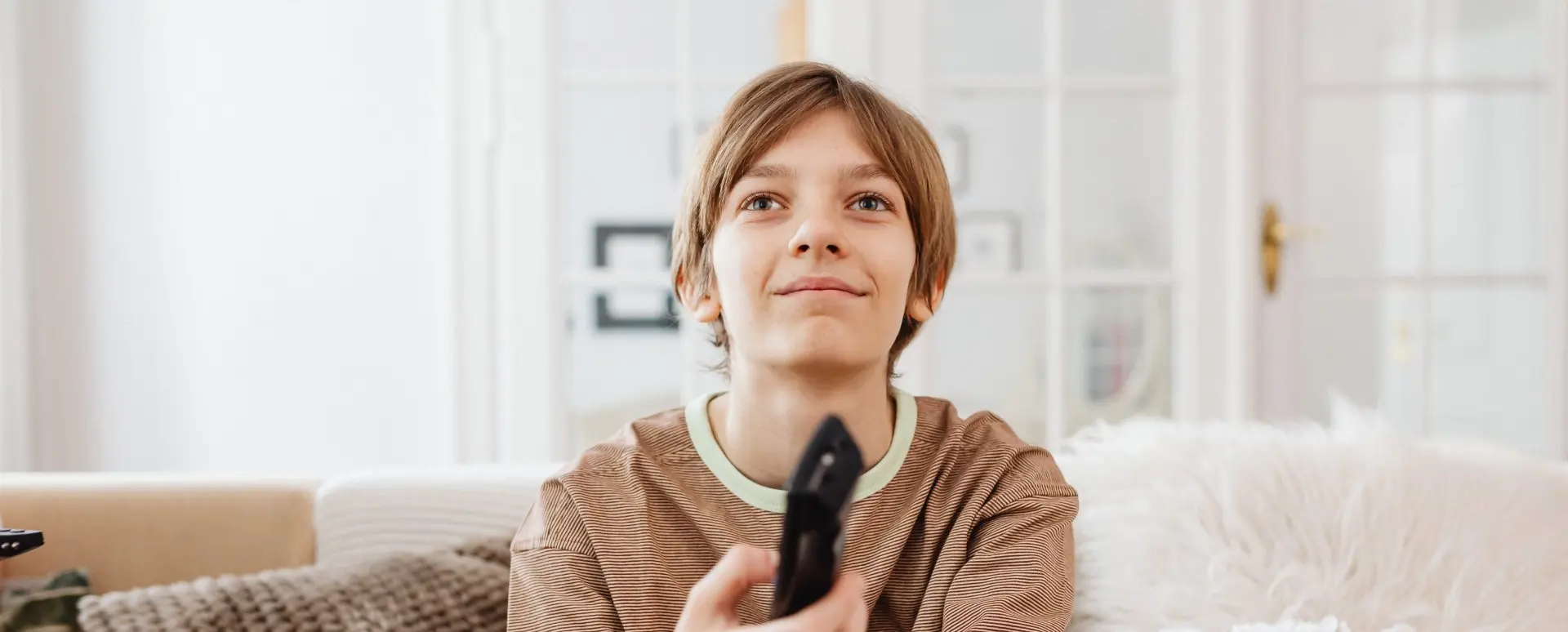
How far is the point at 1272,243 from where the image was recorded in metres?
2.62

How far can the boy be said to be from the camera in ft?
3.10

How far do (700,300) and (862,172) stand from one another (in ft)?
0.66

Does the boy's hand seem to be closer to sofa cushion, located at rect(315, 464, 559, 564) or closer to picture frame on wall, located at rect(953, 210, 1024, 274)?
sofa cushion, located at rect(315, 464, 559, 564)

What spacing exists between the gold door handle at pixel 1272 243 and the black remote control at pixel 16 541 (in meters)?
2.33

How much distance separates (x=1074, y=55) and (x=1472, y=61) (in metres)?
0.88

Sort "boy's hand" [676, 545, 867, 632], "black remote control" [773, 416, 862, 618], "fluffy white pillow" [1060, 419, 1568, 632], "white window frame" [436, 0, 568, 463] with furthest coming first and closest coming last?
"white window frame" [436, 0, 568, 463] → "fluffy white pillow" [1060, 419, 1568, 632] → "boy's hand" [676, 545, 867, 632] → "black remote control" [773, 416, 862, 618]

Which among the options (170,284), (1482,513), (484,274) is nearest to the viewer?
(1482,513)

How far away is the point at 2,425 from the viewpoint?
2.58 meters

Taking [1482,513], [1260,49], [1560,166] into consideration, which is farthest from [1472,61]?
[1482,513]

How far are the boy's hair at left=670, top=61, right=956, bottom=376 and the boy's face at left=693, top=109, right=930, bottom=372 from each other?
0.04ft

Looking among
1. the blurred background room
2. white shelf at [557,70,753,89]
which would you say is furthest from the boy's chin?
white shelf at [557,70,753,89]

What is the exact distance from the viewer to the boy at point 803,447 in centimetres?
95

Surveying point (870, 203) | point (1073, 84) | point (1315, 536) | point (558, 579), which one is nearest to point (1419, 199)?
point (1073, 84)

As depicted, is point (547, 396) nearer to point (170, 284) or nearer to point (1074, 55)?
point (170, 284)
